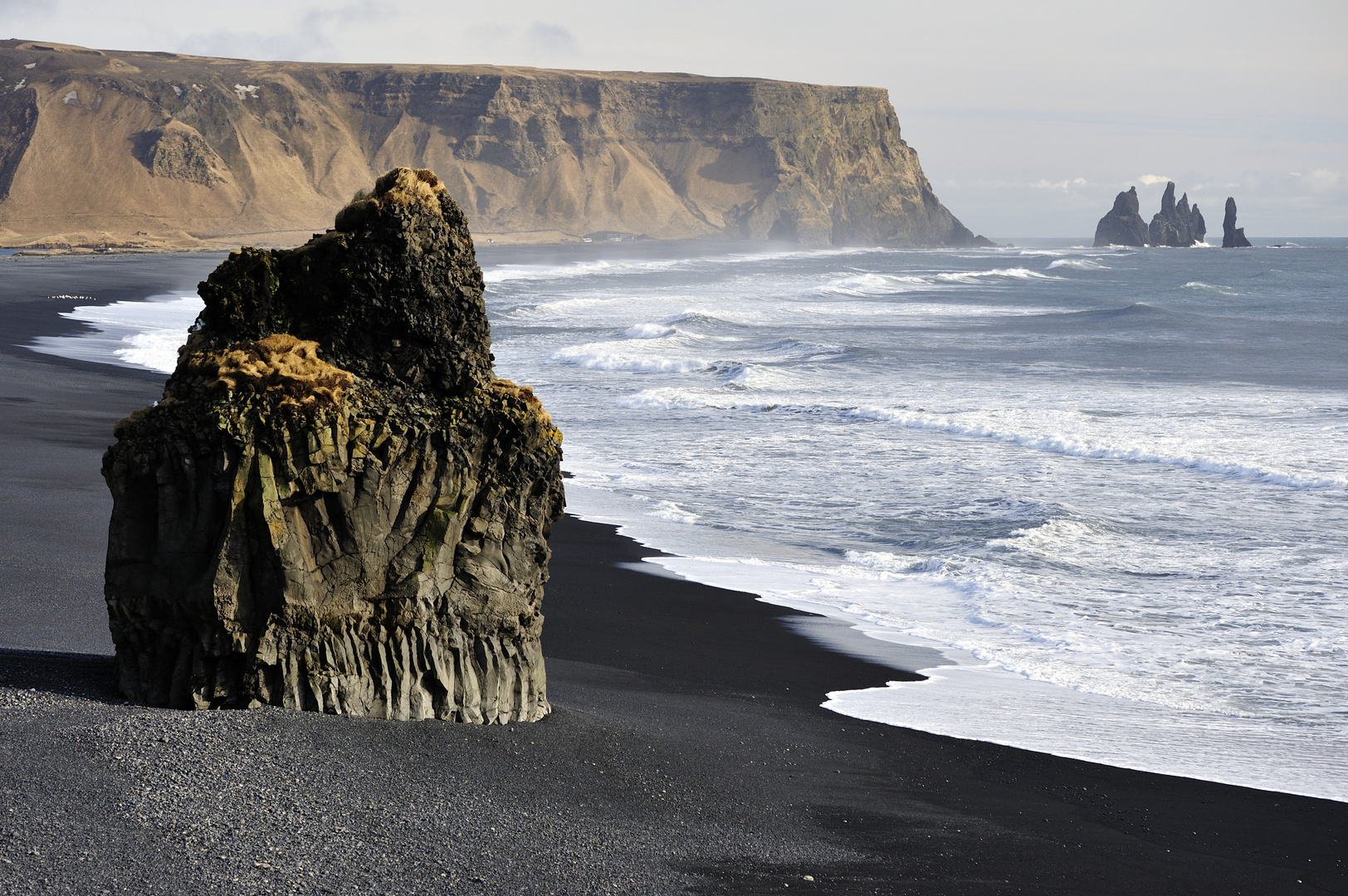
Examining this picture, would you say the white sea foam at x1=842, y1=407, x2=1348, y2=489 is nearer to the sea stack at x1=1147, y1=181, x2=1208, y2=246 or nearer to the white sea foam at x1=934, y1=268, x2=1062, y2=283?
the white sea foam at x1=934, y1=268, x2=1062, y2=283

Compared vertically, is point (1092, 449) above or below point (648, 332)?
below

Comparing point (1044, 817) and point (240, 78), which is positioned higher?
point (240, 78)

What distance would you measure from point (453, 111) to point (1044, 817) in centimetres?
14969

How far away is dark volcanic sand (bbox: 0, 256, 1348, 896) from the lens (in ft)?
11.2

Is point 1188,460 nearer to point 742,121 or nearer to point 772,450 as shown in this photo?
point 772,450

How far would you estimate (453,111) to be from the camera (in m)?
144

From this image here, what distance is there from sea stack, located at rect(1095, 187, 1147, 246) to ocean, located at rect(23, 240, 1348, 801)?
125 metres

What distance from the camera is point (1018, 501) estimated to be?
11.8m

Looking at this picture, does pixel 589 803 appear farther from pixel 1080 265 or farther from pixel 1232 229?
pixel 1232 229

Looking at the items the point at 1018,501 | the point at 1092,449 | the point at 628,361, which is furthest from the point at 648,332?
the point at 1018,501

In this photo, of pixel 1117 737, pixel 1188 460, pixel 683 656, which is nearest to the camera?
pixel 1117 737

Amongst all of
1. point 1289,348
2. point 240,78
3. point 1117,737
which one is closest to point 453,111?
point 240,78

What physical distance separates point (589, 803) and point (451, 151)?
477ft

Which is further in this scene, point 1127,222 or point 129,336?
point 1127,222
